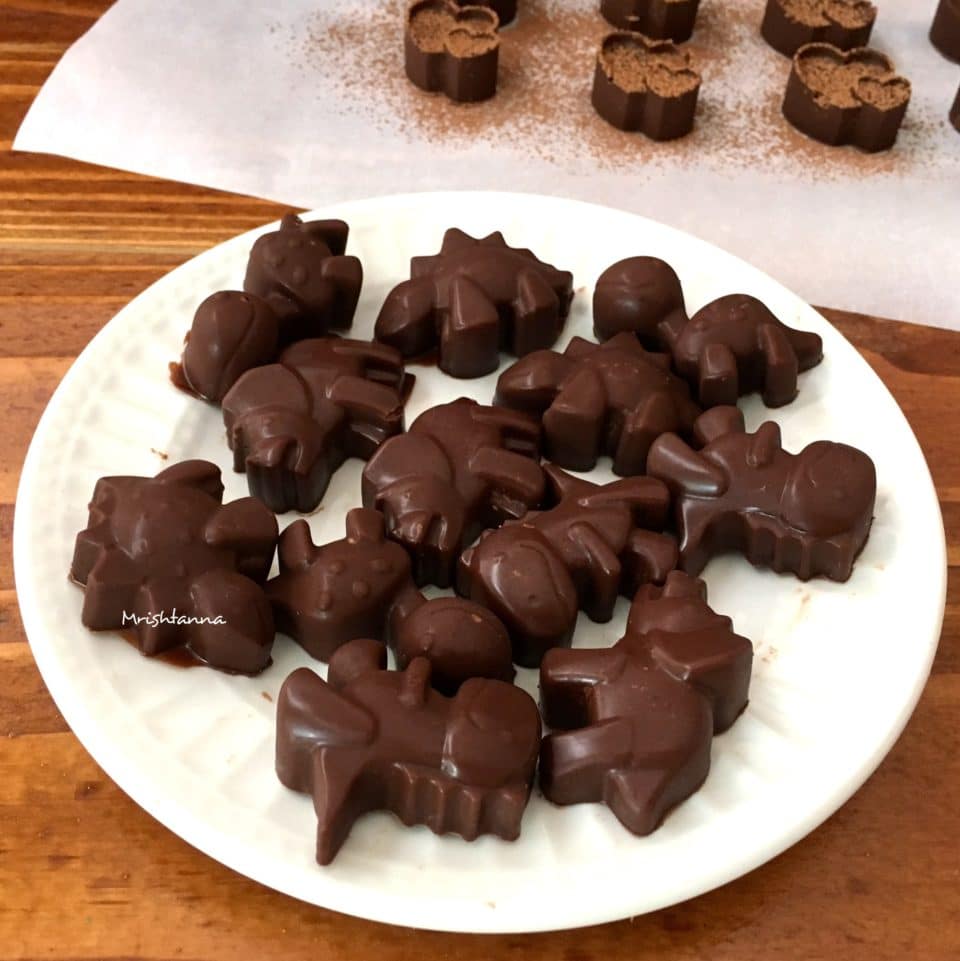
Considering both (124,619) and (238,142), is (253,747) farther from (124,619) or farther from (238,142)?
(238,142)

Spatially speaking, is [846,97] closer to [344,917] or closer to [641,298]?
[641,298]

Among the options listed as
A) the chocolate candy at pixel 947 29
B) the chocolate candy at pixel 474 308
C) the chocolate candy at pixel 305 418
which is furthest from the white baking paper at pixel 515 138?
the chocolate candy at pixel 305 418

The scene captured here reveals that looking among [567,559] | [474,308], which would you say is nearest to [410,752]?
[567,559]

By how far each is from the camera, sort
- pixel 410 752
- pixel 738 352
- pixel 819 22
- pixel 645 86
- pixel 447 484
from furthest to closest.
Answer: pixel 819 22
pixel 645 86
pixel 738 352
pixel 447 484
pixel 410 752

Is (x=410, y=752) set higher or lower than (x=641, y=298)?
lower

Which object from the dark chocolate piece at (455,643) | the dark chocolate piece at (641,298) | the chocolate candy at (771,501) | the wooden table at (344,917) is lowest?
the wooden table at (344,917)

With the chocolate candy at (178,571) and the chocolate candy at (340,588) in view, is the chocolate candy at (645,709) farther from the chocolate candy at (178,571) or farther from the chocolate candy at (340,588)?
the chocolate candy at (178,571)
